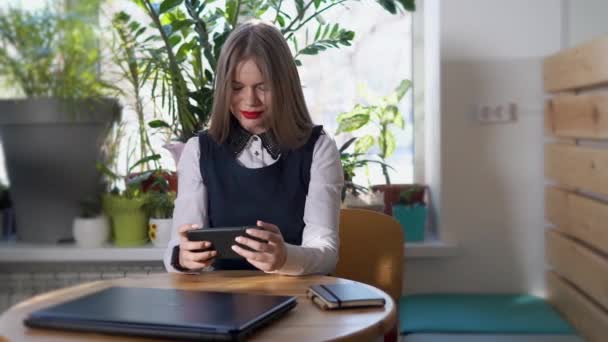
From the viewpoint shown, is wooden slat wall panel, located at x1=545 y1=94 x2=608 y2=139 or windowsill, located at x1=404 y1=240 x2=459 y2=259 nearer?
wooden slat wall panel, located at x1=545 y1=94 x2=608 y2=139

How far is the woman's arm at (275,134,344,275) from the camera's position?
1.58 meters

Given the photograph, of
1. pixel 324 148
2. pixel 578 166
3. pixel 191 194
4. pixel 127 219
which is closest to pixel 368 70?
pixel 578 166

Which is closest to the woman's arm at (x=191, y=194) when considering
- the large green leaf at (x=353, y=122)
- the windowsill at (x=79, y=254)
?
the windowsill at (x=79, y=254)

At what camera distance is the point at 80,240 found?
8.95ft

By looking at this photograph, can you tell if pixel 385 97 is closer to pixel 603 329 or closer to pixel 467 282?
pixel 467 282

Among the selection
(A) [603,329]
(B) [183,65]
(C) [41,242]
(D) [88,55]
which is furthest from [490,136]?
(C) [41,242]

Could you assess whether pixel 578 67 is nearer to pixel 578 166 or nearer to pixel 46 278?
pixel 578 166

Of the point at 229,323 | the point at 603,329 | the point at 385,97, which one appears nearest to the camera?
the point at 229,323

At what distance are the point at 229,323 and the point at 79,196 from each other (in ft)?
6.33

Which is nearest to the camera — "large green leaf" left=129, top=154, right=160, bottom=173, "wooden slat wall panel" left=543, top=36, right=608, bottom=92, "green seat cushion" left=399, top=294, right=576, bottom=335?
"wooden slat wall panel" left=543, top=36, right=608, bottom=92

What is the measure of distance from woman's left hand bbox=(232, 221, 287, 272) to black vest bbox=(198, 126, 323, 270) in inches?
11.7

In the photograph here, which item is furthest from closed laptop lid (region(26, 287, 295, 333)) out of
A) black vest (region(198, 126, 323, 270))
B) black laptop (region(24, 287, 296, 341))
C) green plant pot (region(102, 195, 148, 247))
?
green plant pot (region(102, 195, 148, 247))

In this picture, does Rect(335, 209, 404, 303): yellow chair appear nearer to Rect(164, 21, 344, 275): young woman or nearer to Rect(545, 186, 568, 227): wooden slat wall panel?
Rect(164, 21, 344, 275): young woman

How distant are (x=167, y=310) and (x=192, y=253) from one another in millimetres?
360
